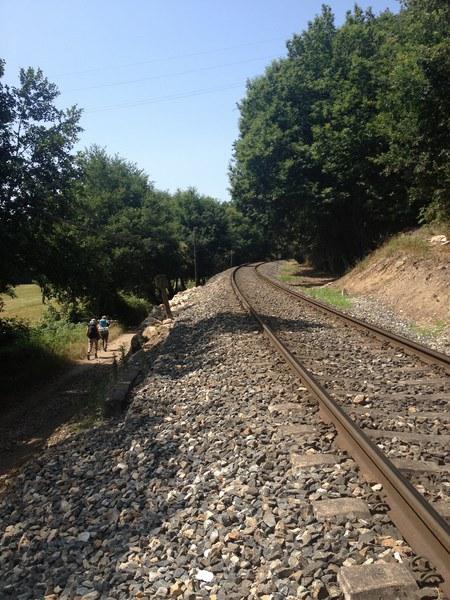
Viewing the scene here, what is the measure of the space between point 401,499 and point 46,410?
1229cm

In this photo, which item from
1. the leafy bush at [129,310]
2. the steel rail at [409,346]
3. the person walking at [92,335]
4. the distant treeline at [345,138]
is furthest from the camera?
the leafy bush at [129,310]

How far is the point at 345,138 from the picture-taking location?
25.8 m

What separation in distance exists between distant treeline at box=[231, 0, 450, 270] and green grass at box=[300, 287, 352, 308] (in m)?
4.31

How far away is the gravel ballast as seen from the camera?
3.37 metres

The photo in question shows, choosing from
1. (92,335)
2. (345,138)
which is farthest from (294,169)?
(92,335)

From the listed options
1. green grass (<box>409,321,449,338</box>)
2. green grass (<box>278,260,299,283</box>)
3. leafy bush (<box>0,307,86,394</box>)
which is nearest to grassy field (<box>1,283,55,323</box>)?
leafy bush (<box>0,307,86,394</box>)

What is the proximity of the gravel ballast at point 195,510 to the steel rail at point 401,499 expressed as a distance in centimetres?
9

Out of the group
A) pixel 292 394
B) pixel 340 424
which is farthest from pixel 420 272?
pixel 340 424

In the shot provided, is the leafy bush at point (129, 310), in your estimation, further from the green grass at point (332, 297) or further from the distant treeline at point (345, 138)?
the green grass at point (332, 297)

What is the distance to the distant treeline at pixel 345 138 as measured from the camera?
19.2 meters

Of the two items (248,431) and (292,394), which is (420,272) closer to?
(292,394)

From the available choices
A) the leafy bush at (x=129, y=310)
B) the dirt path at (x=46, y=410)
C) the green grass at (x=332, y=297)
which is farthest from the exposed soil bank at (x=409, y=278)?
the leafy bush at (x=129, y=310)

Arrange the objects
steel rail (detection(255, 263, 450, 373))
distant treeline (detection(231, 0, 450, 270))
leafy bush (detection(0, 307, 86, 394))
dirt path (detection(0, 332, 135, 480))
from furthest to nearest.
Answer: distant treeline (detection(231, 0, 450, 270)) → leafy bush (detection(0, 307, 86, 394)) → dirt path (detection(0, 332, 135, 480)) → steel rail (detection(255, 263, 450, 373))

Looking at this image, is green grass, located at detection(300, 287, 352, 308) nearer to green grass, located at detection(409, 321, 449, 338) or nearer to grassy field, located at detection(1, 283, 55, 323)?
green grass, located at detection(409, 321, 449, 338)
